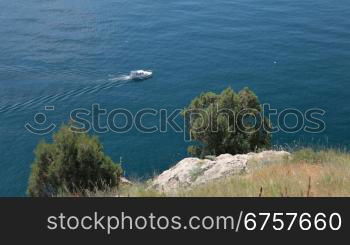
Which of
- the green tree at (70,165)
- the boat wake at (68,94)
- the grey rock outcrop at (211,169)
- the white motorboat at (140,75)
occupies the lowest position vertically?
the boat wake at (68,94)

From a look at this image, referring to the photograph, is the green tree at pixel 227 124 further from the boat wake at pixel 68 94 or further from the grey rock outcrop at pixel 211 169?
the boat wake at pixel 68 94

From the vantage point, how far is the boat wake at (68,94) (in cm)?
7444

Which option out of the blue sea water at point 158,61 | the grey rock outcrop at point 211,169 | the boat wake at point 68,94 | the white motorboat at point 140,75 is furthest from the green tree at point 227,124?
the white motorboat at point 140,75

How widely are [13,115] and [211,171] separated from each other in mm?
56922

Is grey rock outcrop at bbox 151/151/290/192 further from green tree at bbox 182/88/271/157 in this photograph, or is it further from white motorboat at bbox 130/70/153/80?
white motorboat at bbox 130/70/153/80

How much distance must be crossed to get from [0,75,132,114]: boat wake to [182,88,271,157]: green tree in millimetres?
32240

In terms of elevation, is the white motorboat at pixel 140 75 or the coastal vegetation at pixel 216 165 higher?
the coastal vegetation at pixel 216 165

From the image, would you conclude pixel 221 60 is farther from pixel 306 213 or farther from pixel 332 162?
pixel 306 213

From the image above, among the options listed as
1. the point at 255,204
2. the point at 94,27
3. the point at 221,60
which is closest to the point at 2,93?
the point at 94,27

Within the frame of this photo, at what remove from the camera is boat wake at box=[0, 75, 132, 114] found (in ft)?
244

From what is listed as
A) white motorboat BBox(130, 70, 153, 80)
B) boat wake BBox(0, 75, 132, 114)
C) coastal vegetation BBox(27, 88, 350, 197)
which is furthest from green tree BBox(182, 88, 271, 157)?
white motorboat BBox(130, 70, 153, 80)

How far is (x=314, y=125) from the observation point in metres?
73.4

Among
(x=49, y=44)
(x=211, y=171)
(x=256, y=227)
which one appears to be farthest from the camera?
(x=49, y=44)

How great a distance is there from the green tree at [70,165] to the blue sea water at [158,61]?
26746 millimetres
